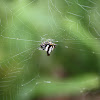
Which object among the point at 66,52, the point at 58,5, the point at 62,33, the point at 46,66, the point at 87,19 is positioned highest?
the point at 58,5

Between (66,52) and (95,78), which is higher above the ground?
(66,52)

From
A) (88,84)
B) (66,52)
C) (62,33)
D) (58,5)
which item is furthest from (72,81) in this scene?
(58,5)

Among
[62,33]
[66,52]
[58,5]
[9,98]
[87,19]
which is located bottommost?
[9,98]

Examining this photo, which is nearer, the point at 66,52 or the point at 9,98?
the point at 9,98

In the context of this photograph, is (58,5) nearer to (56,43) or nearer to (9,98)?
(56,43)

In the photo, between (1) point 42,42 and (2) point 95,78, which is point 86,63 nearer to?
(2) point 95,78

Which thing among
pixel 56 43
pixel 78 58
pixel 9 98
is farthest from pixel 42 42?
pixel 9 98
